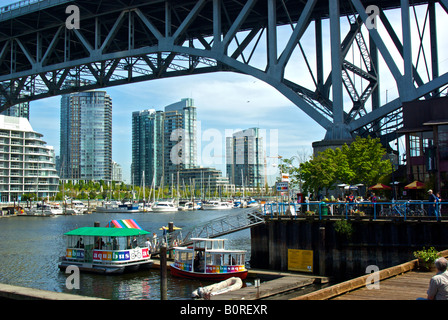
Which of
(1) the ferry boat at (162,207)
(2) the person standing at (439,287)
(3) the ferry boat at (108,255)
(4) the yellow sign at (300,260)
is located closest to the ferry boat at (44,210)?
(1) the ferry boat at (162,207)

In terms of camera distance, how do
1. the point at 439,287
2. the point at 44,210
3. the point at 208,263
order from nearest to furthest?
the point at 439,287, the point at 208,263, the point at 44,210

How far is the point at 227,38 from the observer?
132 feet

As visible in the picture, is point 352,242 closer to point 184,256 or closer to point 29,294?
point 184,256

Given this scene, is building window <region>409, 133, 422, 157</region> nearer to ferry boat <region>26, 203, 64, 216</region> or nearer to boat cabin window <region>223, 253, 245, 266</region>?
boat cabin window <region>223, 253, 245, 266</region>

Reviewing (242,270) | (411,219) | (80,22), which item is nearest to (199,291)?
(242,270)

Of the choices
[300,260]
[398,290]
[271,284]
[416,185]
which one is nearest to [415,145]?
[416,185]

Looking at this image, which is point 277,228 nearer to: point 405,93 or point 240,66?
point 405,93

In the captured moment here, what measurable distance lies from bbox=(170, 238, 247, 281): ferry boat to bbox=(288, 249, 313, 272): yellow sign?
301 centimetres

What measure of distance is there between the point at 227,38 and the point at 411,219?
2126 centimetres

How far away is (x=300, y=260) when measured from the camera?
29562 millimetres

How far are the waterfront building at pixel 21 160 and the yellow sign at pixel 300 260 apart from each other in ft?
380

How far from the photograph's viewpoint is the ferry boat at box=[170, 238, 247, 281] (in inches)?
1119

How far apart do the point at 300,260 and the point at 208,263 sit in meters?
5.55

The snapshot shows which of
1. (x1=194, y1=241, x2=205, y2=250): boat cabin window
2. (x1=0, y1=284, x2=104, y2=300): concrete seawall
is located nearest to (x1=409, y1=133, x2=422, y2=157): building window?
(x1=194, y1=241, x2=205, y2=250): boat cabin window
